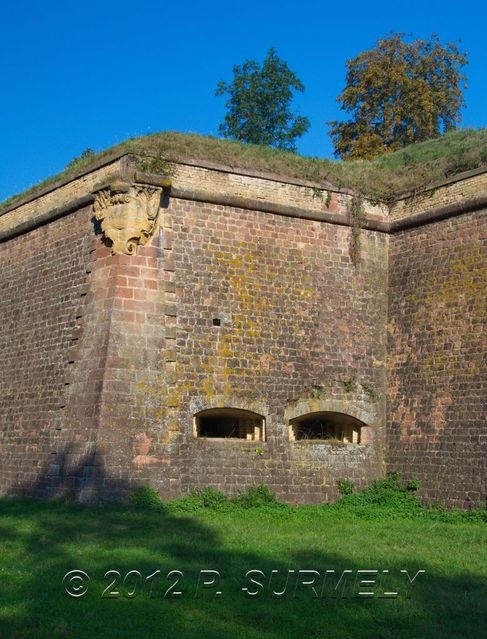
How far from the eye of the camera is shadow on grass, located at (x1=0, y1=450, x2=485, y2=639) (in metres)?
7.62

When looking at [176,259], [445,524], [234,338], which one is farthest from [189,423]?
[445,524]

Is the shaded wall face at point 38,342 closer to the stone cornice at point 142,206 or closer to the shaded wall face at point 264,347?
the stone cornice at point 142,206

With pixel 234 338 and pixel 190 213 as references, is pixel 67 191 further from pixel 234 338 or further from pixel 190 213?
pixel 234 338

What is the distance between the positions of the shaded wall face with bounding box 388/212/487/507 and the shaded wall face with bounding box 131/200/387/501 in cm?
48

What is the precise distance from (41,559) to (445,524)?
268 inches

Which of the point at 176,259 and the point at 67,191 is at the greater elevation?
the point at 67,191

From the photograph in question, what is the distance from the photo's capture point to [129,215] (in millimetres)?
14859

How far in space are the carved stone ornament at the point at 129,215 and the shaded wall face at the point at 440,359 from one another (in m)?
5.15

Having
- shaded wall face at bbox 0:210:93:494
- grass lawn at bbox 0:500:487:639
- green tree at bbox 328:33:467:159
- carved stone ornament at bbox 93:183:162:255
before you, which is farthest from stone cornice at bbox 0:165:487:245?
green tree at bbox 328:33:467:159

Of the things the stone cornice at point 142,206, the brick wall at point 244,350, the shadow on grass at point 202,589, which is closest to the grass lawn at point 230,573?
the shadow on grass at point 202,589

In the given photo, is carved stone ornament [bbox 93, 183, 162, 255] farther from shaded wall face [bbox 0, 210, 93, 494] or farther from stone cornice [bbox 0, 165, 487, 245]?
shaded wall face [bbox 0, 210, 93, 494]

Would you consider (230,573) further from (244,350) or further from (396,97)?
(396,97)

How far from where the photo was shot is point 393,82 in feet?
96.7

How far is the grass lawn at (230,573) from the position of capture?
302 inches
